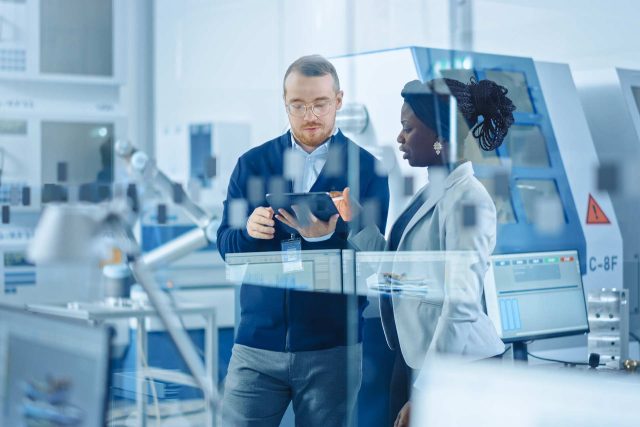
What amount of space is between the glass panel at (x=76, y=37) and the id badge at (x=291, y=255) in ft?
3.40

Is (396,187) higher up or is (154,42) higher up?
(154,42)

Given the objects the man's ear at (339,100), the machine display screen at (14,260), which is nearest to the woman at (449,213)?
the man's ear at (339,100)

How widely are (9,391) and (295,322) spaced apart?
140cm

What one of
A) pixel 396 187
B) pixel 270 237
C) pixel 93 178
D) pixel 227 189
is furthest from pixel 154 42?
pixel 396 187

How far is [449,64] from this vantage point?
102 inches

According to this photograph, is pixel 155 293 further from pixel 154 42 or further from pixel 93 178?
pixel 154 42

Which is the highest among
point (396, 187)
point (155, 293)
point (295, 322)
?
point (396, 187)

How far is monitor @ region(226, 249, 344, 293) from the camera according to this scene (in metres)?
2.88

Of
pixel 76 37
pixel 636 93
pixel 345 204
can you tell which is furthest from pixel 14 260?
pixel 636 93

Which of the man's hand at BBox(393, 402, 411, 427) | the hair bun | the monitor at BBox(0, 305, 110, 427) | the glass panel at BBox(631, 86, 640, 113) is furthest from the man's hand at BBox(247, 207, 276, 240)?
the monitor at BBox(0, 305, 110, 427)

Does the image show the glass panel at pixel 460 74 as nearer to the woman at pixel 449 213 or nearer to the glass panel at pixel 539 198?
the woman at pixel 449 213

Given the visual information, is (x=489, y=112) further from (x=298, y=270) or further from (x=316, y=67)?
(x=298, y=270)

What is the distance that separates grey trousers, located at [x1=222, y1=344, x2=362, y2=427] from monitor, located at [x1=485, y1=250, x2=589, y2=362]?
0.45 metres

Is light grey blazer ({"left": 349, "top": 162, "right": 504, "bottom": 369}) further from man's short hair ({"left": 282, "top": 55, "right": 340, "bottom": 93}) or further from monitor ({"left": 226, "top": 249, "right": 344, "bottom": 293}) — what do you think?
man's short hair ({"left": 282, "top": 55, "right": 340, "bottom": 93})
